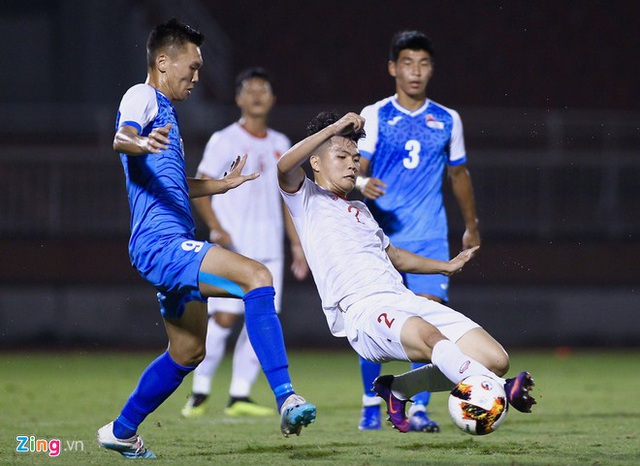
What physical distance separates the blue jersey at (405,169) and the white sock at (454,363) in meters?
2.25

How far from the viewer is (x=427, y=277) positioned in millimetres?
7484

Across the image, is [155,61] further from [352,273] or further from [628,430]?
[628,430]

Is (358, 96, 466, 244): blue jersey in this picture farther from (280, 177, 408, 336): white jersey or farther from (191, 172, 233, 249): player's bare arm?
(191, 172, 233, 249): player's bare arm

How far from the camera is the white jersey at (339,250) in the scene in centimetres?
580

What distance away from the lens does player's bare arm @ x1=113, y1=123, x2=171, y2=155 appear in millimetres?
5145

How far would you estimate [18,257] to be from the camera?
48.5 ft

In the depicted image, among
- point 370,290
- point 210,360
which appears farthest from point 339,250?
point 210,360

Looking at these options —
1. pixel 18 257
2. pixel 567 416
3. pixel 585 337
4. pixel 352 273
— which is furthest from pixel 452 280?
pixel 352 273

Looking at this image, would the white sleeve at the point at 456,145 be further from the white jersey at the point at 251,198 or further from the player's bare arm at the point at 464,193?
the white jersey at the point at 251,198

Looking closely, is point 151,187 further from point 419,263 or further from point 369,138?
point 369,138

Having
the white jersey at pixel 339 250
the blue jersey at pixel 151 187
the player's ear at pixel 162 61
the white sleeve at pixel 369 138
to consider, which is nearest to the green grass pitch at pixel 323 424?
the white jersey at pixel 339 250

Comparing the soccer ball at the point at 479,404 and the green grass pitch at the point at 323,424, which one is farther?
the green grass pitch at the point at 323,424

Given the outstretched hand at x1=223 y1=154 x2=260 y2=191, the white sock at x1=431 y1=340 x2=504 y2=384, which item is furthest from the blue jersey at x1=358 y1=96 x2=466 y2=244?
the white sock at x1=431 y1=340 x2=504 y2=384

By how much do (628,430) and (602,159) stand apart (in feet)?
28.5
